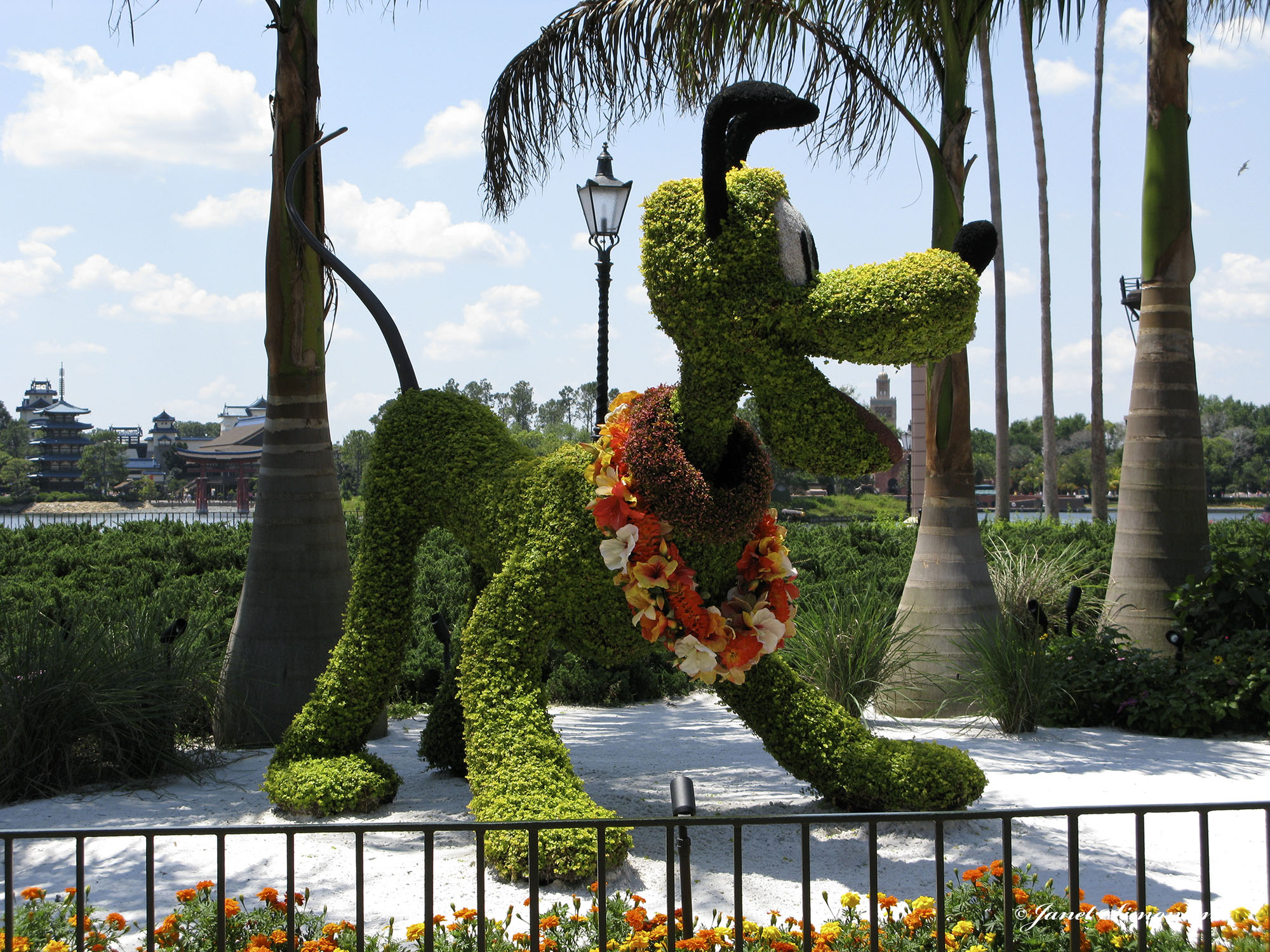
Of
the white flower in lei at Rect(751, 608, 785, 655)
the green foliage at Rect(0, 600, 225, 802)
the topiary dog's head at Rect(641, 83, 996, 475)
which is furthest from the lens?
the green foliage at Rect(0, 600, 225, 802)

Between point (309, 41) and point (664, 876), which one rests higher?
point (309, 41)

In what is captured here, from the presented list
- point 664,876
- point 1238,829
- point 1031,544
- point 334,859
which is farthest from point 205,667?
point 1031,544

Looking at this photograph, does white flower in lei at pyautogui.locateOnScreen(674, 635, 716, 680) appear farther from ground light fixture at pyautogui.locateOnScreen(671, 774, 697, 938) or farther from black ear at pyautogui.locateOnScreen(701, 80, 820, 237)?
black ear at pyautogui.locateOnScreen(701, 80, 820, 237)

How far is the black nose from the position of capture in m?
3.50

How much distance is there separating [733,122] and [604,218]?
5.27m

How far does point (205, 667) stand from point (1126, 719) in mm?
5676

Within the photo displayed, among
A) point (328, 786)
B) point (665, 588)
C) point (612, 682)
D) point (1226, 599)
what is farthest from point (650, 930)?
point (1226, 599)

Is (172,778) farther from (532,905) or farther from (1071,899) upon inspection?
(1071,899)

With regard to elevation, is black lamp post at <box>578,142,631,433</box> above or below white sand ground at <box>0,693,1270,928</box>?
above

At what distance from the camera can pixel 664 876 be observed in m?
3.57

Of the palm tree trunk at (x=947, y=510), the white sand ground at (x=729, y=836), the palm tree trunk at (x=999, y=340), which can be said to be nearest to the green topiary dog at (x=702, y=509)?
the white sand ground at (x=729, y=836)

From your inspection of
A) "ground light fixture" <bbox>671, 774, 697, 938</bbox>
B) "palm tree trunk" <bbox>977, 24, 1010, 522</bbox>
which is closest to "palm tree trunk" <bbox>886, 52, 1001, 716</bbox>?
"ground light fixture" <bbox>671, 774, 697, 938</bbox>

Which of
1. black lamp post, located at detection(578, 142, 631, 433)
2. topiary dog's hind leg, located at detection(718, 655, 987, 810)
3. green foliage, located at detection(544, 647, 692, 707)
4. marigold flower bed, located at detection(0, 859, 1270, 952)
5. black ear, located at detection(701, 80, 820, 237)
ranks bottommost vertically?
green foliage, located at detection(544, 647, 692, 707)

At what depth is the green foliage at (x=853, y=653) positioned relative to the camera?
636 cm
